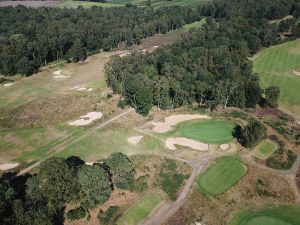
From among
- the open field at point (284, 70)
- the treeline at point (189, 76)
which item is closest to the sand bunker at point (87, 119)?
the treeline at point (189, 76)

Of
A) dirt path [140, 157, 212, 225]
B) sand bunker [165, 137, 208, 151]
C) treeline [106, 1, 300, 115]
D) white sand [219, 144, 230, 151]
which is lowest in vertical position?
dirt path [140, 157, 212, 225]

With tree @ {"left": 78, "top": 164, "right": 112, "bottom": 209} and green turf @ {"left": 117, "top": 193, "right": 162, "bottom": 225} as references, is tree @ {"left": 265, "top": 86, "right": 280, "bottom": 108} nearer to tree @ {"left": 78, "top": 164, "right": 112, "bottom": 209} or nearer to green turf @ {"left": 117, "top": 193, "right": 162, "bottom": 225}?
green turf @ {"left": 117, "top": 193, "right": 162, "bottom": 225}

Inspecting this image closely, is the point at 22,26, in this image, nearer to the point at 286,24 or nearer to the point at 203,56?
the point at 203,56

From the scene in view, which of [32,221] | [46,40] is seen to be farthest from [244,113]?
[46,40]

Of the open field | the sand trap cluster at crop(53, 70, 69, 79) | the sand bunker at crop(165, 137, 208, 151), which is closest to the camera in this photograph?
the sand bunker at crop(165, 137, 208, 151)

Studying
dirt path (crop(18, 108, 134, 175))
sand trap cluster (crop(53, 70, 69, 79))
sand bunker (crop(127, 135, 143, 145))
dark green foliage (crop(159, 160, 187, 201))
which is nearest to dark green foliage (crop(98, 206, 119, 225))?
dark green foliage (crop(159, 160, 187, 201))

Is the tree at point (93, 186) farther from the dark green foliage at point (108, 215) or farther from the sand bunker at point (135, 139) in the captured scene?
the sand bunker at point (135, 139)
